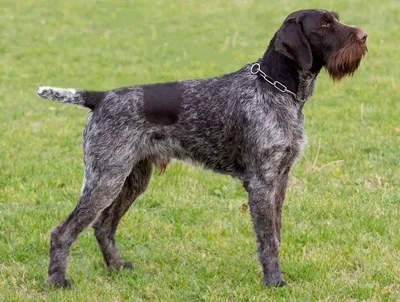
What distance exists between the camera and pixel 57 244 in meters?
6.18

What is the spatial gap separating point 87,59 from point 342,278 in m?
11.8

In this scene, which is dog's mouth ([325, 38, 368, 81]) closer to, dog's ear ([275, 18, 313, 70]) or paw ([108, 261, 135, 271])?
dog's ear ([275, 18, 313, 70])

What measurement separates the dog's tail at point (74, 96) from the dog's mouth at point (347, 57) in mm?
1975

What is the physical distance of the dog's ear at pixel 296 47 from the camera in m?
5.94

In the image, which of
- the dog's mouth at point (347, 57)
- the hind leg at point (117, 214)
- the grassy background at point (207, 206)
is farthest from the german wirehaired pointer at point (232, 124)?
the grassy background at point (207, 206)

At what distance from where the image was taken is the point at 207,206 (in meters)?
7.98

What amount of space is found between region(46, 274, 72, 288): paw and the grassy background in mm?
96

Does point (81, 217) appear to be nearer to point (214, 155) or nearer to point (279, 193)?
point (214, 155)

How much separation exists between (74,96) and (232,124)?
1.38 metres

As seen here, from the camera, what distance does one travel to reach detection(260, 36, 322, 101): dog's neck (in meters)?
6.13

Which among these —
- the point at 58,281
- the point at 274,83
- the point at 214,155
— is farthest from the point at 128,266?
the point at 274,83

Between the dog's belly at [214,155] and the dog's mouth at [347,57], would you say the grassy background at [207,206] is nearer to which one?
the dog's belly at [214,155]

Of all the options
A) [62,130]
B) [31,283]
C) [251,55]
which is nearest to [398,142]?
[62,130]

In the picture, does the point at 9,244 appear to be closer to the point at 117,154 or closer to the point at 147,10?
the point at 117,154
